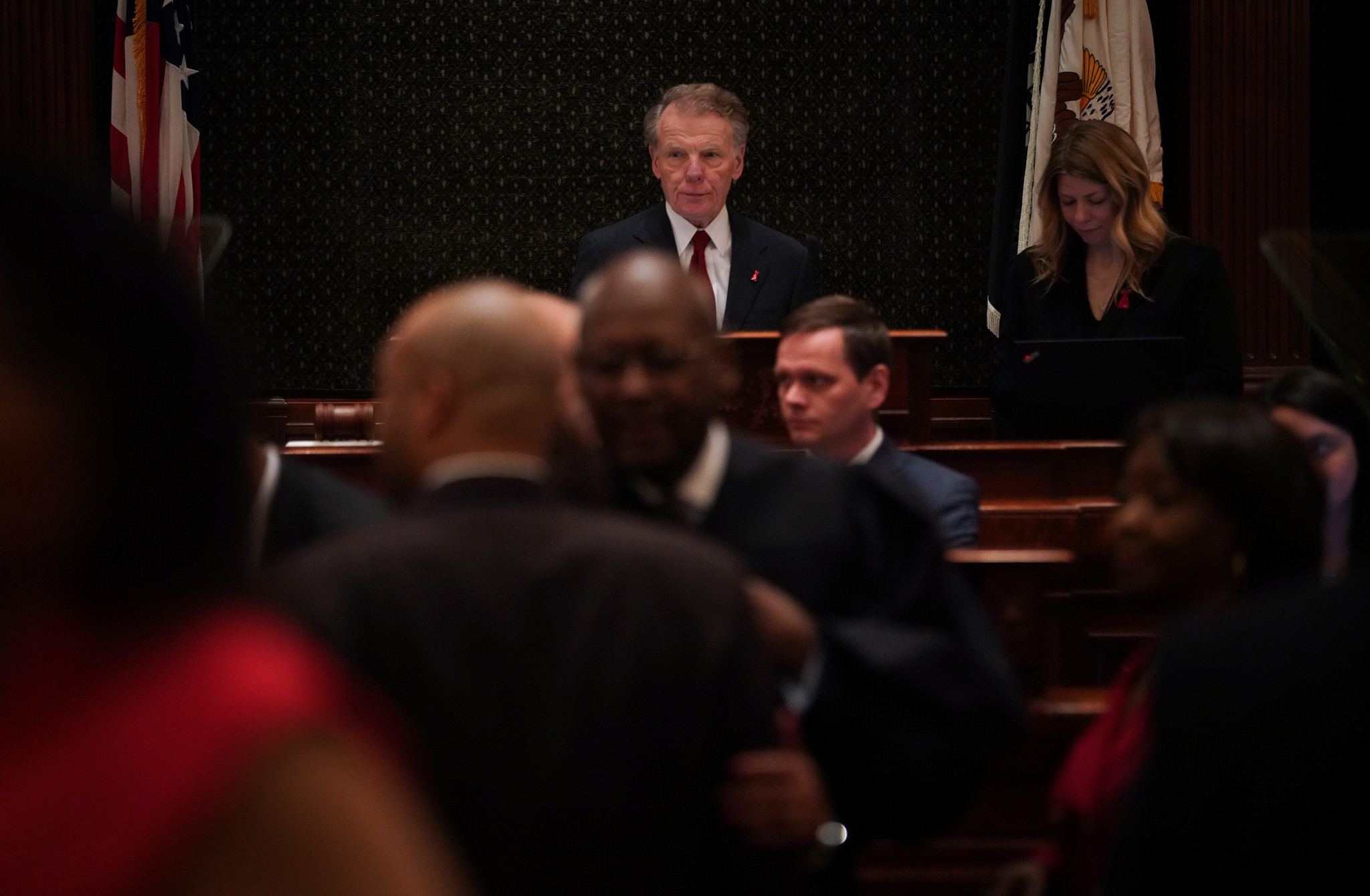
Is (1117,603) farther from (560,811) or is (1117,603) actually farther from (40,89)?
(40,89)

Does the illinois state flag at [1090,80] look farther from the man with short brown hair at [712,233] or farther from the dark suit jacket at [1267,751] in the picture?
the dark suit jacket at [1267,751]

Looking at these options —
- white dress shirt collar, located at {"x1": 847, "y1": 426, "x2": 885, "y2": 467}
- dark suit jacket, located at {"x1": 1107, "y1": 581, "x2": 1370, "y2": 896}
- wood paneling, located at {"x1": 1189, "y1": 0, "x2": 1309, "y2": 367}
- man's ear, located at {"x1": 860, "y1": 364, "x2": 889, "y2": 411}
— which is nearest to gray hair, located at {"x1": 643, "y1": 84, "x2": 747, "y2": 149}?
man's ear, located at {"x1": 860, "y1": 364, "x2": 889, "y2": 411}

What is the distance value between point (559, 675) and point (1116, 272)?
3512 mm

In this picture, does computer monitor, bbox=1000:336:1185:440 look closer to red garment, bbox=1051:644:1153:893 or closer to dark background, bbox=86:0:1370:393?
red garment, bbox=1051:644:1153:893

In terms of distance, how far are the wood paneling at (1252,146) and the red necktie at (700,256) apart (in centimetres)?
239

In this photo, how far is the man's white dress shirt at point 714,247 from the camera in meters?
4.87

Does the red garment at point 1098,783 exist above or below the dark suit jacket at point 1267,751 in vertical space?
below

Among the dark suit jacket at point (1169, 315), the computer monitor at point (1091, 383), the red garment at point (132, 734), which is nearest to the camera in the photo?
the red garment at point (132, 734)

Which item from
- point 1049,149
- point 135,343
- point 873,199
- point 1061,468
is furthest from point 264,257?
point 135,343

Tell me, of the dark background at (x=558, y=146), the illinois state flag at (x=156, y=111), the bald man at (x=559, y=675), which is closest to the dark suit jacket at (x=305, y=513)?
the bald man at (x=559, y=675)

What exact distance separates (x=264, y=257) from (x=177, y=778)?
22.3 feet

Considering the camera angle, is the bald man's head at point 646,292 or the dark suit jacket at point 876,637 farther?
the bald man's head at point 646,292

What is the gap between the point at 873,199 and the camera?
714cm

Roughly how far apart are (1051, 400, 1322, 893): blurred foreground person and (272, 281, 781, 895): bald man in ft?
2.36
